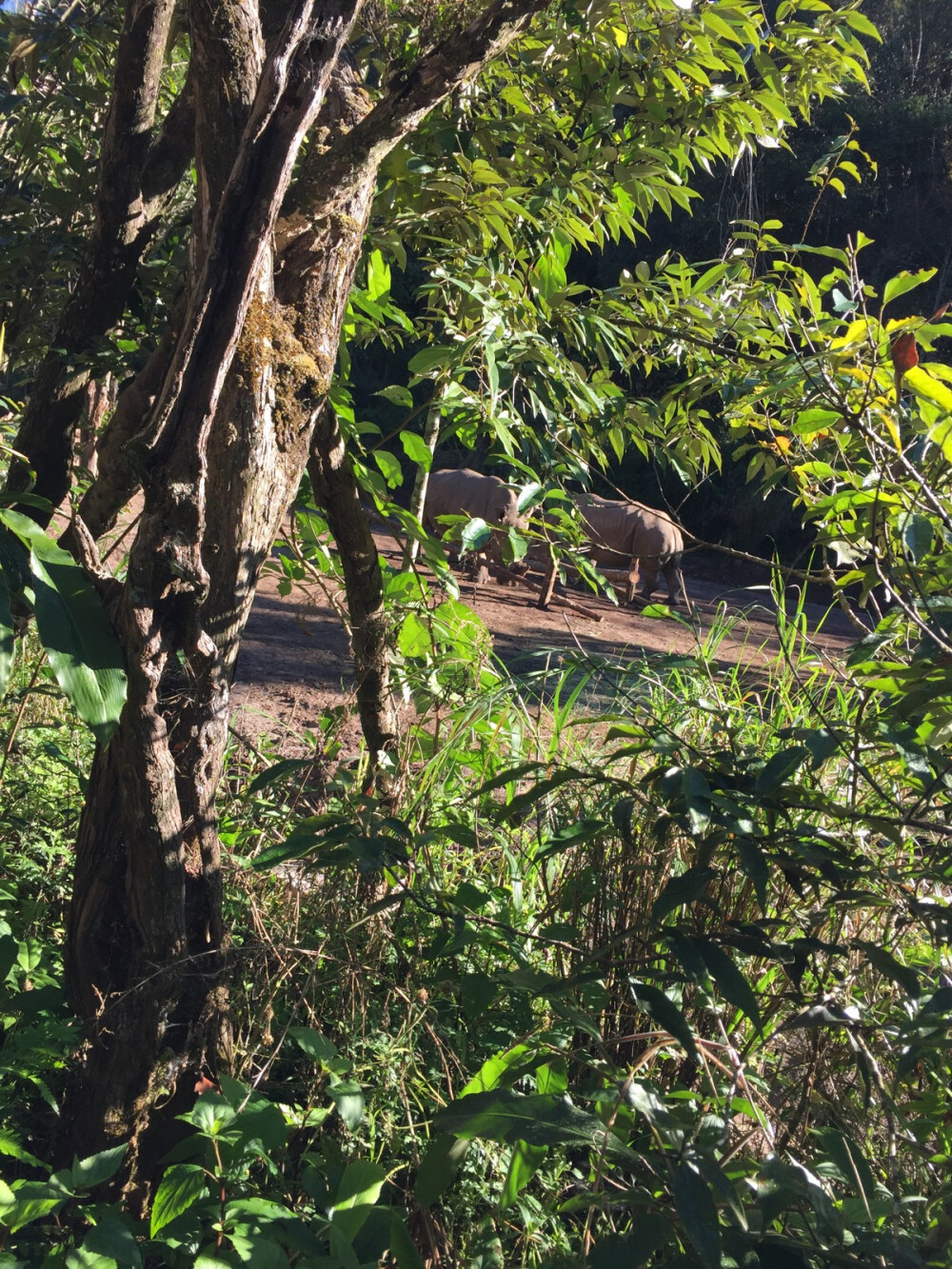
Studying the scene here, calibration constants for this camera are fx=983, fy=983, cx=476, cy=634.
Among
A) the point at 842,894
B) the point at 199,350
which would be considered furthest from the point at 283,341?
the point at 842,894

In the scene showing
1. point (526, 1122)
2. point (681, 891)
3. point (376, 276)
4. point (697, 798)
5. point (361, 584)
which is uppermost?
point (376, 276)

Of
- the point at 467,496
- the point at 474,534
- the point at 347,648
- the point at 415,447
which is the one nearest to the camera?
the point at 474,534

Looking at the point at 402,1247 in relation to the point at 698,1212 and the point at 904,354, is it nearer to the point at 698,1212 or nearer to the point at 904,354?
the point at 698,1212

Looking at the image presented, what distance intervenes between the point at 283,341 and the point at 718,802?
3.36 feet

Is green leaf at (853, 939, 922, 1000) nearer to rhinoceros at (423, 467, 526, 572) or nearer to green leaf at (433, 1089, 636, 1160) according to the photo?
green leaf at (433, 1089, 636, 1160)

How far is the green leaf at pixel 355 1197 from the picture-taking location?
116 cm

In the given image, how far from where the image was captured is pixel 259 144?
1.40m

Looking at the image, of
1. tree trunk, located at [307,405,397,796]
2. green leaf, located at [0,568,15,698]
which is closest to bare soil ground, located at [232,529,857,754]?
tree trunk, located at [307,405,397,796]

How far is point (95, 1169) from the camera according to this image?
47.4 inches

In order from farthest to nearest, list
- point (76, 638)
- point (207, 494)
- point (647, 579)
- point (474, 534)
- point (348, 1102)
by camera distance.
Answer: point (647, 579), point (474, 534), point (207, 494), point (348, 1102), point (76, 638)

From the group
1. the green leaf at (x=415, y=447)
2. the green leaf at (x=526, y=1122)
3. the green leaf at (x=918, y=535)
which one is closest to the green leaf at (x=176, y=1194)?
the green leaf at (x=526, y=1122)

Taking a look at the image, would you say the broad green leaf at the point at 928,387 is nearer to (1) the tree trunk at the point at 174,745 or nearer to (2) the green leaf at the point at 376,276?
(1) the tree trunk at the point at 174,745

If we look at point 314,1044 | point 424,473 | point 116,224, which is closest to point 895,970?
point 314,1044

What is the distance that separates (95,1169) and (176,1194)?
106mm
